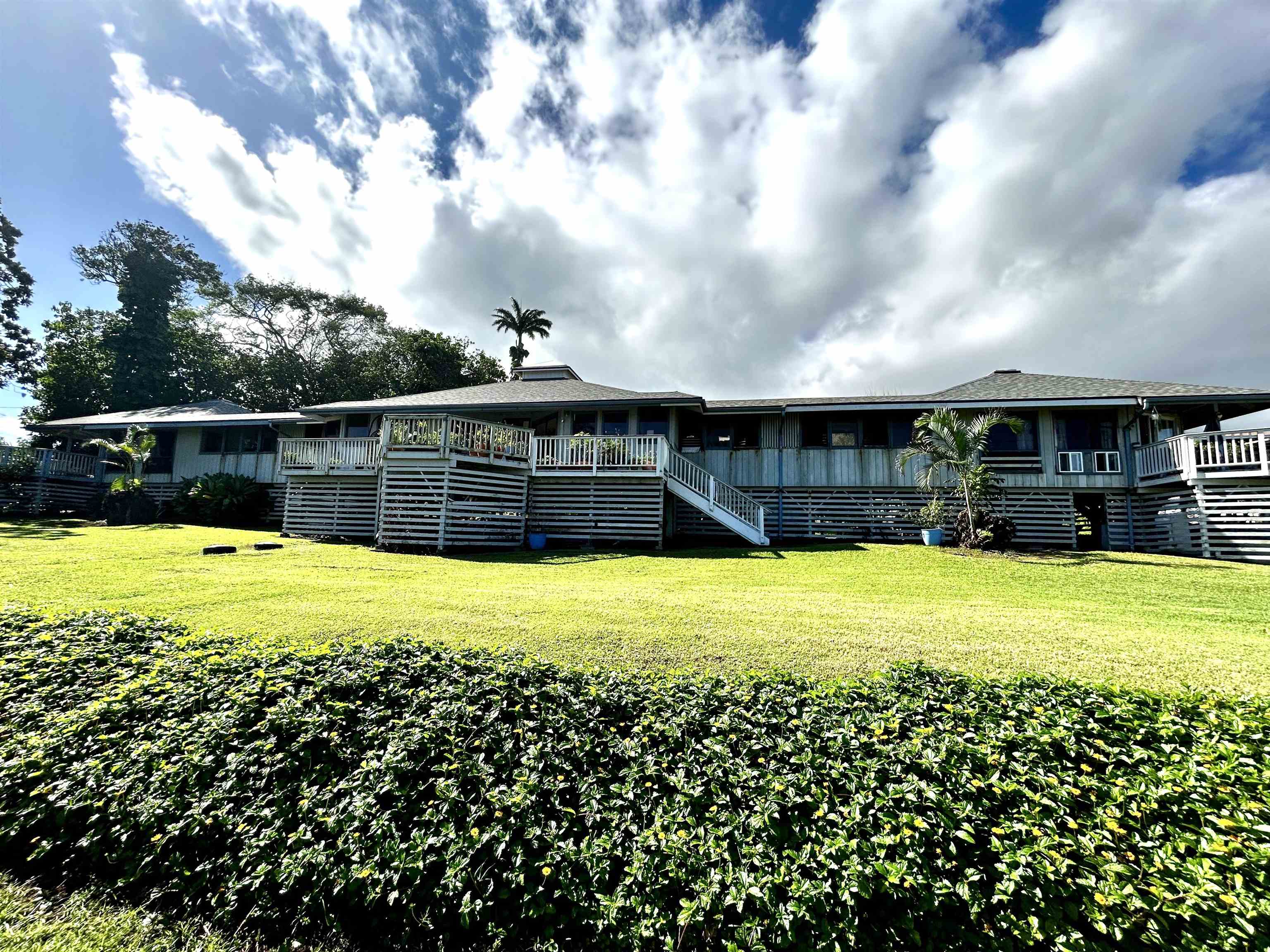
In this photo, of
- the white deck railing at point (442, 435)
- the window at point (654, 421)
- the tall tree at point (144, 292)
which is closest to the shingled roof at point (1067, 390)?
the window at point (654, 421)

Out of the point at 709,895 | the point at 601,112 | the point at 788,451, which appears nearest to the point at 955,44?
the point at 601,112

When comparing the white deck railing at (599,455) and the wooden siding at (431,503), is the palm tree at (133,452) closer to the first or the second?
the wooden siding at (431,503)

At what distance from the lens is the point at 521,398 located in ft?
58.5

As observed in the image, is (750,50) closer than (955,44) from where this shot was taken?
No

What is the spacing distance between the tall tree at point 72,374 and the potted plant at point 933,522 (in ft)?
155

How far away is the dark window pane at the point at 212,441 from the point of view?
22766 mm

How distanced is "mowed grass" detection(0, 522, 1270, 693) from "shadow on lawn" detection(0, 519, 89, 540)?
1877mm

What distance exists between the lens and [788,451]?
57.8 feet

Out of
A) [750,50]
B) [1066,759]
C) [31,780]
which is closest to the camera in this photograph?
[1066,759]

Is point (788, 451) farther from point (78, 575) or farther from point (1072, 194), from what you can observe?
point (78, 575)

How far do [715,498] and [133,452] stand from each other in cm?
2262

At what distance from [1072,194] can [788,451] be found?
30.5ft

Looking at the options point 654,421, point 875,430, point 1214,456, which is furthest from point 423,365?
point 1214,456

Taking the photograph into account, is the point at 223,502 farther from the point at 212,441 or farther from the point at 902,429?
the point at 902,429
